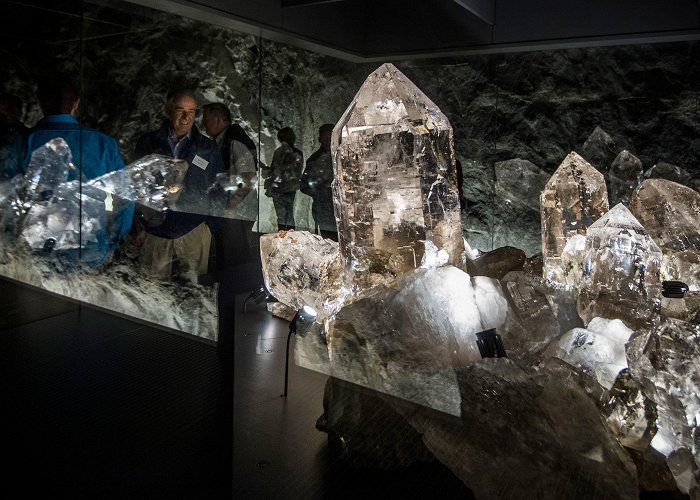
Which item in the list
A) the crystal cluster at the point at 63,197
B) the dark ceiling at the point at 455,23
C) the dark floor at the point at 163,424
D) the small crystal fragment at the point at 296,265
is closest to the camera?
the dark floor at the point at 163,424

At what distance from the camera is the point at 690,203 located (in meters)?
2.58

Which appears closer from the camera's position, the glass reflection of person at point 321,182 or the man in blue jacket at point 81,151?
the man in blue jacket at point 81,151

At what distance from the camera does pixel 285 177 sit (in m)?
3.91

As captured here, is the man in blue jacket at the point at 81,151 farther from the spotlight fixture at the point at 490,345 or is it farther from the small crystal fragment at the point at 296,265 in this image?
the spotlight fixture at the point at 490,345

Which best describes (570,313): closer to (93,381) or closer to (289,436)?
(289,436)

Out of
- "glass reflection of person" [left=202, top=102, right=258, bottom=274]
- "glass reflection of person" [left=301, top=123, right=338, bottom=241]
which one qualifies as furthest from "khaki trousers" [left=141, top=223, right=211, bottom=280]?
"glass reflection of person" [left=301, top=123, right=338, bottom=241]

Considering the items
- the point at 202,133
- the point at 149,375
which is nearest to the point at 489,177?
the point at 202,133

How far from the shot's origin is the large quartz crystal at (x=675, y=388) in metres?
1.17

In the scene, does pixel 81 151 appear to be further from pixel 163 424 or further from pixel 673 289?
pixel 673 289

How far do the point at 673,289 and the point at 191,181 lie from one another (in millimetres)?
2399

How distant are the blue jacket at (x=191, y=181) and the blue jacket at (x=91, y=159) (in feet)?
0.49

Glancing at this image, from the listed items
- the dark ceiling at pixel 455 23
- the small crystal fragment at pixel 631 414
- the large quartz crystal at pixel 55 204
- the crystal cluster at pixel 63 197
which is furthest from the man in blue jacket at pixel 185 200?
the small crystal fragment at pixel 631 414

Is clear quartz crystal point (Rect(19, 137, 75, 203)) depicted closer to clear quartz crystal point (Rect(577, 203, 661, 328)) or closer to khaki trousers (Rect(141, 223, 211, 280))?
khaki trousers (Rect(141, 223, 211, 280))

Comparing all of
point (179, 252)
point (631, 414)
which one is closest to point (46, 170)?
point (179, 252)
